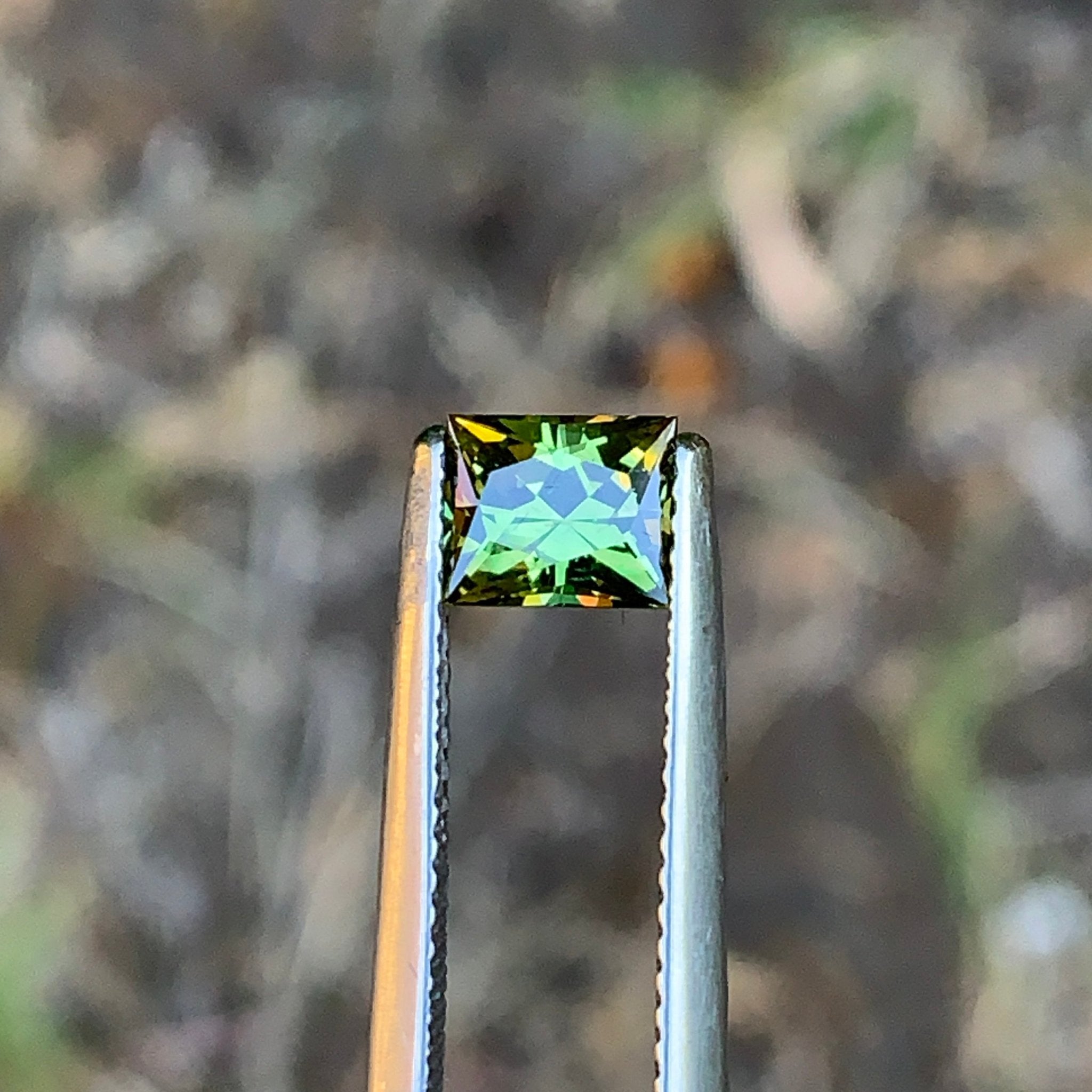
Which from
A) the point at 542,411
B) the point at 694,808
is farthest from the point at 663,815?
the point at 542,411

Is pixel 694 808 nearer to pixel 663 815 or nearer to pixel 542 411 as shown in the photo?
pixel 663 815

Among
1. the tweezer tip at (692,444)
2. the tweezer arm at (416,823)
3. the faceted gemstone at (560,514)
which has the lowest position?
the tweezer arm at (416,823)

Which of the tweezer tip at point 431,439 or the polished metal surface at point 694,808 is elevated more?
the tweezer tip at point 431,439

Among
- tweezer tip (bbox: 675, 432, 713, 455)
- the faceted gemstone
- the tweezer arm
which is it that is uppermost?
tweezer tip (bbox: 675, 432, 713, 455)

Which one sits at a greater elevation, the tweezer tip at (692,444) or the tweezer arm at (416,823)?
the tweezer tip at (692,444)

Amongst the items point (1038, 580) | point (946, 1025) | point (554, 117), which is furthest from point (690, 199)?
point (946, 1025)

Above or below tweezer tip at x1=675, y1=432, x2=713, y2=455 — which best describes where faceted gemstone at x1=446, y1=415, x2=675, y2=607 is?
below
